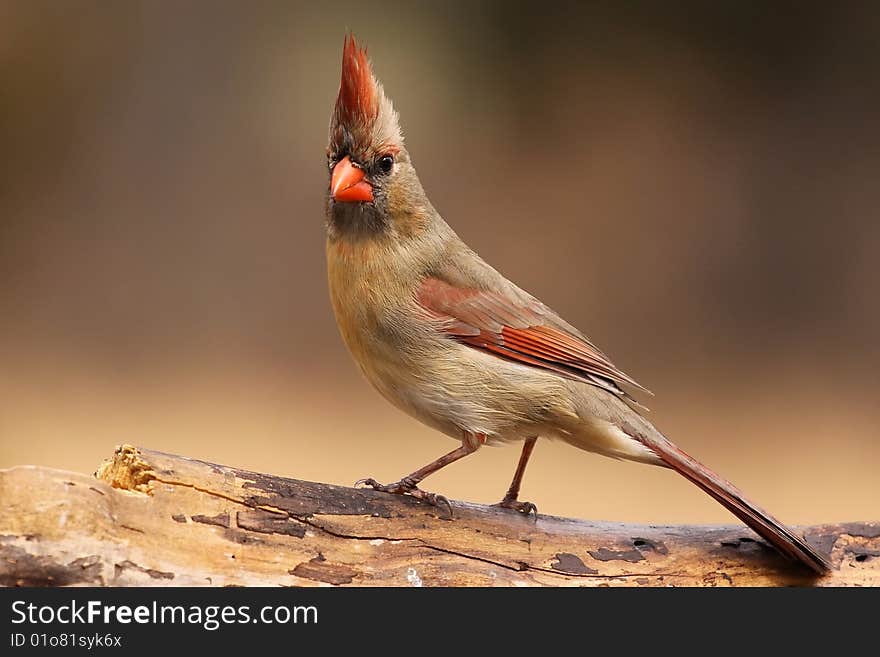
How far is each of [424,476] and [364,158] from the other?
834 millimetres

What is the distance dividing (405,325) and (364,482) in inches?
16.6

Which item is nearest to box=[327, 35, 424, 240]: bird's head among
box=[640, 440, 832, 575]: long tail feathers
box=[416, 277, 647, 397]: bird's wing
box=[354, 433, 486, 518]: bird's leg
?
box=[416, 277, 647, 397]: bird's wing

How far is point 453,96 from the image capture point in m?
6.06

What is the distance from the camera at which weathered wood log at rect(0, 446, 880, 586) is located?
220cm

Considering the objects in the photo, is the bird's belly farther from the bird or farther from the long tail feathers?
the long tail feathers

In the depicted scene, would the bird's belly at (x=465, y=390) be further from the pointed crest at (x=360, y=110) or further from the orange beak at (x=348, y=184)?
the pointed crest at (x=360, y=110)

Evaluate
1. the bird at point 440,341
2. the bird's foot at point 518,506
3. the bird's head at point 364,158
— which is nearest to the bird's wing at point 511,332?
the bird at point 440,341

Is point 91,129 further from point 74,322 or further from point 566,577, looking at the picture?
point 566,577

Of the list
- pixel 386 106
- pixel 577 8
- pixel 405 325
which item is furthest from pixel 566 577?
pixel 577 8

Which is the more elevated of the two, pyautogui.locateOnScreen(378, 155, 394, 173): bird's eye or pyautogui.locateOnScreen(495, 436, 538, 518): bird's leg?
pyautogui.locateOnScreen(378, 155, 394, 173): bird's eye

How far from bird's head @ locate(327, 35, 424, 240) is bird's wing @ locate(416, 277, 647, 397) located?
0.23 metres

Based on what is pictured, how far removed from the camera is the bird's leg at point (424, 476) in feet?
8.83

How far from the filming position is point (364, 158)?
2.70 m

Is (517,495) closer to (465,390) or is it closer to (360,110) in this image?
(465,390)
